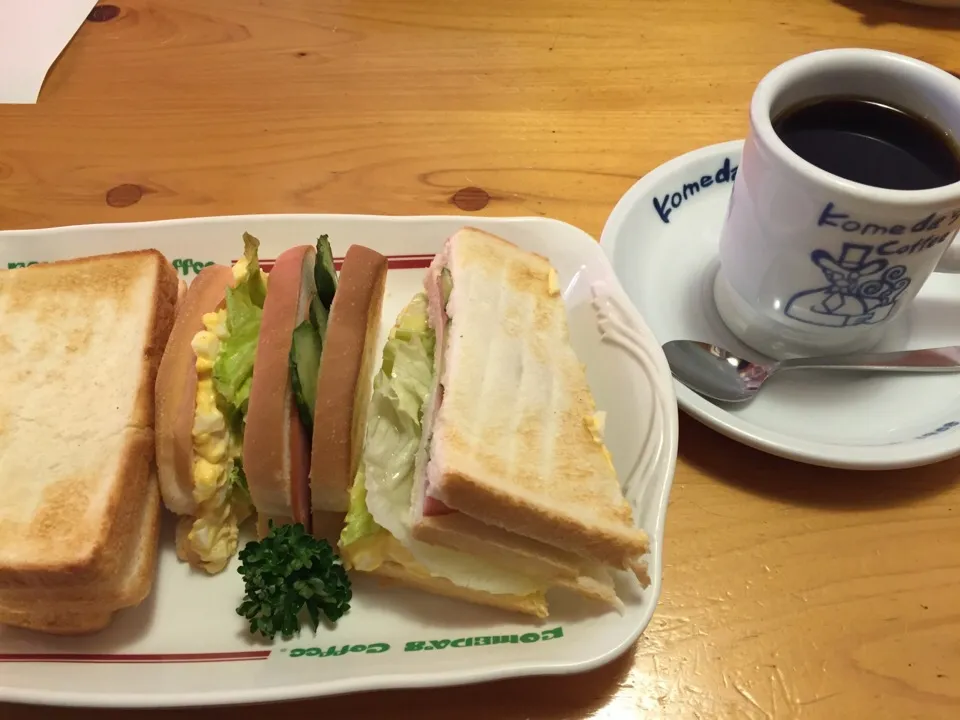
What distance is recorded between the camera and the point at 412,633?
1173 mm

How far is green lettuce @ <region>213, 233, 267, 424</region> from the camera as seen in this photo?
4.05ft

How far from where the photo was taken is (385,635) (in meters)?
1.17

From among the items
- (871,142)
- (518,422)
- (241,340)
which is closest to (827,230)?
(871,142)

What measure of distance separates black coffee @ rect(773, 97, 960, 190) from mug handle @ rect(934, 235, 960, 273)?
5.2 inches

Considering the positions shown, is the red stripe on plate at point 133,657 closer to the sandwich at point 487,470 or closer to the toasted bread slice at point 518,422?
the sandwich at point 487,470

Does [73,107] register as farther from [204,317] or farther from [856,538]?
[856,538]

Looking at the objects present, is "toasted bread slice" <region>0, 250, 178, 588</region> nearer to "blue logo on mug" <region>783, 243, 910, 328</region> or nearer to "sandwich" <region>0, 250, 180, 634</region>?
"sandwich" <region>0, 250, 180, 634</region>

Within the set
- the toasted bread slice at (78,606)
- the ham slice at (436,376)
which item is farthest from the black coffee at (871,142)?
the toasted bread slice at (78,606)

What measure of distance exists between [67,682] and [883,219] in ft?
4.53

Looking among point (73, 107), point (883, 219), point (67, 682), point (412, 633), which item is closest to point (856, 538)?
point (883, 219)

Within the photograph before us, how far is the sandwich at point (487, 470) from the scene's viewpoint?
1.09 m

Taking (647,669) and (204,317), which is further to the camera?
(204,317)

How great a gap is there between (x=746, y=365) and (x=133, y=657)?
113 centimetres

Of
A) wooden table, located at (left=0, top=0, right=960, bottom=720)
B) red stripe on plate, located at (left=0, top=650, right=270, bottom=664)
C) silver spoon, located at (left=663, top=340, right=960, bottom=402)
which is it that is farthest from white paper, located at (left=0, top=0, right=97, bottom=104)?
silver spoon, located at (left=663, top=340, right=960, bottom=402)
